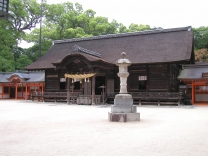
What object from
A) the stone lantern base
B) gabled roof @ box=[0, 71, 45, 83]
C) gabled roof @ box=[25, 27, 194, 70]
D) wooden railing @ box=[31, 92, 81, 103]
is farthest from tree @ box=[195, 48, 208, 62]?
the stone lantern base

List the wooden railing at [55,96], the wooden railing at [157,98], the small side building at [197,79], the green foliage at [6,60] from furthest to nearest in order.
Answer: the green foliage at [6,60]
the wooden railing at [55,96]
the small side building at [197,79]
the wooden railing at [157,98]

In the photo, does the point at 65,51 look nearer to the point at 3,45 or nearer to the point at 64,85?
the point at 64,85

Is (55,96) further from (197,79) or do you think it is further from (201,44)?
(201,44)

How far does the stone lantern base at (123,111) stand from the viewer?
9.45m

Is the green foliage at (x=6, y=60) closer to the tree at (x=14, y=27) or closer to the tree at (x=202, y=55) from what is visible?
the tree at (x=14, y=27)

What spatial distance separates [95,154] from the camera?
466 cm

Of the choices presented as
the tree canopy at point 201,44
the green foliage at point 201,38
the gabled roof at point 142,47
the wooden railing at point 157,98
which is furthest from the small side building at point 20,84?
the green foliage at point 201,38

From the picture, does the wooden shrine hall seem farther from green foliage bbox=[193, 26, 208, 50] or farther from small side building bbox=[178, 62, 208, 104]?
green foliage bbox=[193, 26, 208, 50]

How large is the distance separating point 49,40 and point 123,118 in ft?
103

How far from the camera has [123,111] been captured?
9.86 metres

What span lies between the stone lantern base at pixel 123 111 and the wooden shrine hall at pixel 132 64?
8.84 metres

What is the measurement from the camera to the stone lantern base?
945 centimetres

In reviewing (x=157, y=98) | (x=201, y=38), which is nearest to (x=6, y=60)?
(x=157, y=98)

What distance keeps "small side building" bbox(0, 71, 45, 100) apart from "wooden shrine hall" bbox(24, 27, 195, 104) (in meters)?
2.77
